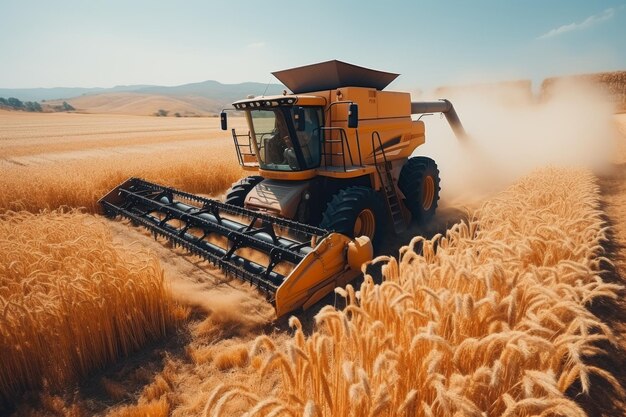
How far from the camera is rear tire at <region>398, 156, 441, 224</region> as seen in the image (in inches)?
239

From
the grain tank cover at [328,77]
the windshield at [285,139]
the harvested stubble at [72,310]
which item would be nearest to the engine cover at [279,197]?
the windshield at [285,139]

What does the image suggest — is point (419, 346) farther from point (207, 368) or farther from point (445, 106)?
point (445, 106)

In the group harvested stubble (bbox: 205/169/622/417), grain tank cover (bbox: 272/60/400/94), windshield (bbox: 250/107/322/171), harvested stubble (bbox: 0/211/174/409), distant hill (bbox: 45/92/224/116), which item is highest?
distant hill (bbox: 45/92/224/116)

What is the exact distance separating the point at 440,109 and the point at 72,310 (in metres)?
8.76

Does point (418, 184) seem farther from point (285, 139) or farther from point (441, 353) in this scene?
point (441, 353)

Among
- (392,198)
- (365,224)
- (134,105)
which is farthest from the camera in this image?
(134,105)

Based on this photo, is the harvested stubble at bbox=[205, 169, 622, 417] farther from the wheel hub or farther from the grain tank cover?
the grain tank cover

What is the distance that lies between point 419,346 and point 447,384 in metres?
0.19

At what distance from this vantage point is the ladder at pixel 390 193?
552 cm

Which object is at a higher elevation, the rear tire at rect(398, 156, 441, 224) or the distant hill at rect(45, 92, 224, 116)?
the distant hill at rect(45, 92, 224, 116)

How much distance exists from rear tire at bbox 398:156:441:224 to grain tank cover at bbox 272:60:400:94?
1.62m

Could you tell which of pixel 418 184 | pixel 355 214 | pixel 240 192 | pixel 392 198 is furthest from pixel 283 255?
pixel 418 184

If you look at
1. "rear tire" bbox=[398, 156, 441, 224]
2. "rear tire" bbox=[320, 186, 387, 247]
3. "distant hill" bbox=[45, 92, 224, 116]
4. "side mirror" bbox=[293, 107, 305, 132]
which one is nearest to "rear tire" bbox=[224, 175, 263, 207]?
"side mirror" bbox=[293, 107, 305, 132]

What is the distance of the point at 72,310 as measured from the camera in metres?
2.73
